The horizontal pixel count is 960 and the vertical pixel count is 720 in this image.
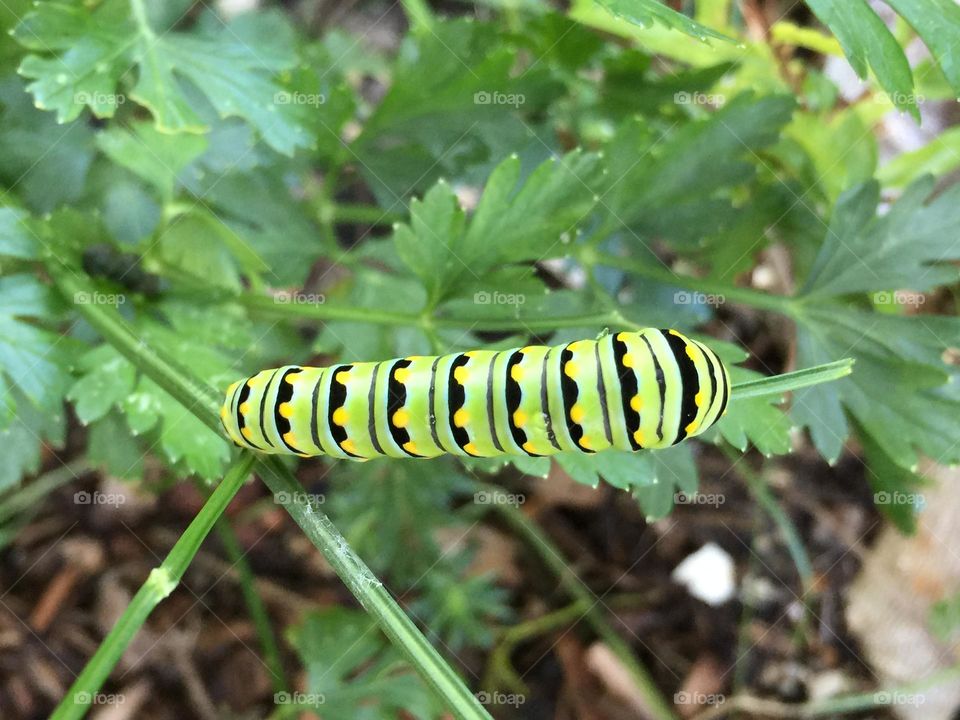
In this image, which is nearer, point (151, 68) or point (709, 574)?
point (151, 68)

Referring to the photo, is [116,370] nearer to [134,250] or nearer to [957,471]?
[134,250]

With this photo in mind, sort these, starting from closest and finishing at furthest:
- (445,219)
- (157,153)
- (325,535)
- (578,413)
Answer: (578,413)
(325,535)
(445,219)
(157,153)

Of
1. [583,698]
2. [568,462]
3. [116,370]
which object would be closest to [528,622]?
[583,698]

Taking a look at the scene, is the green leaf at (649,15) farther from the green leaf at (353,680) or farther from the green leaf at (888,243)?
the green leaf at (353,680)

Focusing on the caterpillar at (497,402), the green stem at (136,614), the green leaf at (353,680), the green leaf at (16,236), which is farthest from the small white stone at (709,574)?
the green leaf at (16,236)

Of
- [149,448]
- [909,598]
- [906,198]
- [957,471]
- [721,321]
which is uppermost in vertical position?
[906,198]

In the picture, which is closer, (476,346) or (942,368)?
(942,368)

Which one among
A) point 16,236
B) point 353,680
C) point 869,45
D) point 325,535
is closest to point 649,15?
point 869,45

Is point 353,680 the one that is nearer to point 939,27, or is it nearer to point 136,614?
point 136,614
